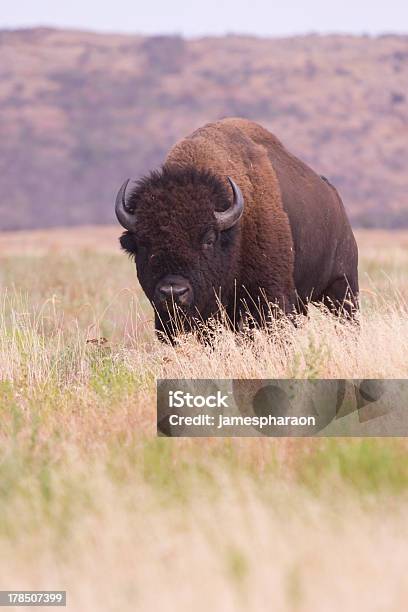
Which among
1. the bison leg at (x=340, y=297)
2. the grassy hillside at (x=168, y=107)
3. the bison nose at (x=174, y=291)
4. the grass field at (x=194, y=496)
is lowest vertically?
the grass field at (x=194, y=496)

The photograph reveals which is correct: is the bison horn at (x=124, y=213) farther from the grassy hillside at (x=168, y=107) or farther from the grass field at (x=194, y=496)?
the grassy hillside at (x=168, y=107)

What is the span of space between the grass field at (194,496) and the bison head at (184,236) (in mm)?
416

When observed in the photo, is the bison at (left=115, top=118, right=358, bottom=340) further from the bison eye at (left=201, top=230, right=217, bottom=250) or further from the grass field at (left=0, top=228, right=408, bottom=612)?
the grass field at (left=0, top=228, right=408, bottom=612)

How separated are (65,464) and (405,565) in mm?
2203

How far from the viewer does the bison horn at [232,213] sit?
8.55 metres

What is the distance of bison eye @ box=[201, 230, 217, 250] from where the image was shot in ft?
27.8

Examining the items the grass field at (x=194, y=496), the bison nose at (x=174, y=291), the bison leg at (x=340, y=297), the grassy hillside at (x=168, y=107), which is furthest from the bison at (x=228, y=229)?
the grassy hillside at (x=168, y=107)

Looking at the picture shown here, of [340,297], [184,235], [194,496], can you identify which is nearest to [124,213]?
[184,235]

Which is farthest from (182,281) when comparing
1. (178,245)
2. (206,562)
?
(206,562)

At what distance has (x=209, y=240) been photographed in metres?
8.51

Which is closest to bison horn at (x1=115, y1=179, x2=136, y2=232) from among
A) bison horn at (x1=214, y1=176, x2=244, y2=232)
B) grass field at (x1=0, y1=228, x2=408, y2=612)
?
bison horn at (x1=214, y1=176, x2=244, y2=232)

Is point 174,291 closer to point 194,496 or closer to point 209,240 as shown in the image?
point 209,240

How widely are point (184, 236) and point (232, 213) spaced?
50 centimetres

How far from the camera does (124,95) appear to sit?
89.2 meters
